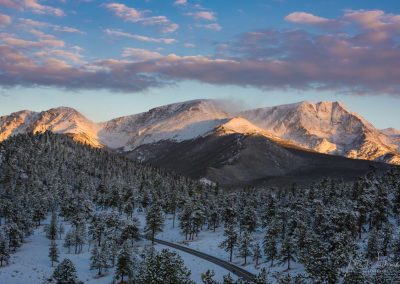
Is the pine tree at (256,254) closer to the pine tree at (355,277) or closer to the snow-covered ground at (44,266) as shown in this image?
the snow-covered ground at (44,266)

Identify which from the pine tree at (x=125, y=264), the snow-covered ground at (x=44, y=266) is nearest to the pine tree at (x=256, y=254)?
the snow-covered ground at (x=44, y=266)

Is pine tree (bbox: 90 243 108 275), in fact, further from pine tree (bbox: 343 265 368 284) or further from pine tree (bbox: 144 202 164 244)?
pine tree (bbox: 343 265 368 284)

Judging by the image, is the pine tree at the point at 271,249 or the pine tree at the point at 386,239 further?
the pine tree at the point at 271,249

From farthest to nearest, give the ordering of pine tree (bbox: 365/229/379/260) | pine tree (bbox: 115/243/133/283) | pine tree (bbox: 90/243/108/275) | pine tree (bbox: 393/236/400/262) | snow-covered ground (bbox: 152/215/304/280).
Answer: pine tree (bbox: 90/243/108/275) < snow-covered ground (bbox: 152/215/304/280) < pine tree (bbox: 115/243/133/283) < pine tree (bbox: 365/229/379/260) < pine tree (bbox: 393/236/400/262)

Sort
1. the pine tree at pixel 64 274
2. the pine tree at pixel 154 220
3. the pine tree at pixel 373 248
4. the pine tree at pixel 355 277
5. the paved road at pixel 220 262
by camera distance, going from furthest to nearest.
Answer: the pine tree at pixel 154 220 → the paved road at pixel 220 262 → the pine tree at pixel 64 274 → the pine tree at pixel 373 248 → the pine tree at pixel 355 277

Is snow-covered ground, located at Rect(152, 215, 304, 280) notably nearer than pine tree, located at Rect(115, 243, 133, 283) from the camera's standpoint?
No

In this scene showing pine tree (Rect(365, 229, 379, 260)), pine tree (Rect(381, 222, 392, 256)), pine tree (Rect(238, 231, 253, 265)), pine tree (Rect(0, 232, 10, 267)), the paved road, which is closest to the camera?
pine tree (Rect(365, 229, 379, 260))

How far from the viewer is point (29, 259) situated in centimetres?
14300

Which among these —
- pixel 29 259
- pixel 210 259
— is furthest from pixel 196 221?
pixel 29 259

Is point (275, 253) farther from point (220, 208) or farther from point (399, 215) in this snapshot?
point (220, 208)

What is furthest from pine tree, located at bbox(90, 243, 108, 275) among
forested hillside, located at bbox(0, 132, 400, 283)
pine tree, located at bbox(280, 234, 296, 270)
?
pine tree, located at bbox(280, 234, 296, 270)

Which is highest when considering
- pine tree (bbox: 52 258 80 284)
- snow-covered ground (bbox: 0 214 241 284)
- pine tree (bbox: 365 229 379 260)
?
pine tree (bbox: 365 229 379 260)

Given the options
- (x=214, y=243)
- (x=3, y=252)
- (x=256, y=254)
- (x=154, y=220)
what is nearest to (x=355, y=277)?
(x=256, y=254)

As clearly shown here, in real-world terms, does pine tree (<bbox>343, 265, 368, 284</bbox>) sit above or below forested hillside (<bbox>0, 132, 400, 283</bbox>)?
above
